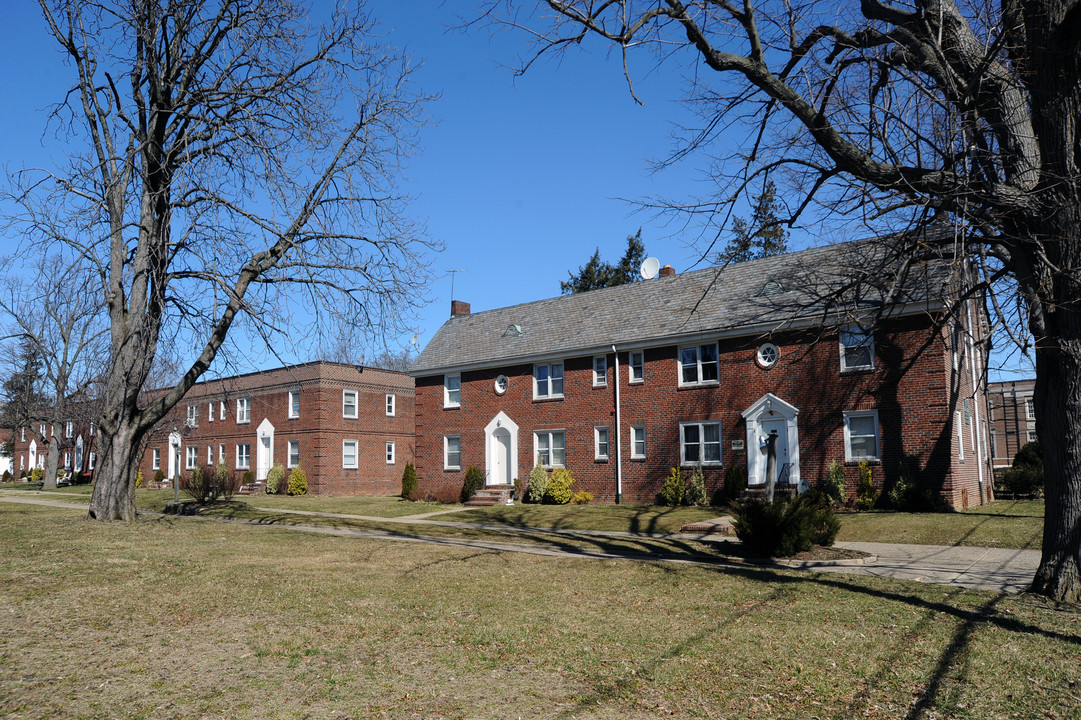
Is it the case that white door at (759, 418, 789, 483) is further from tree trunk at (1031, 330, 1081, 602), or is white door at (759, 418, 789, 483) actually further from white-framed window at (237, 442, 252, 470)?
white-framed window at (237, 442, 252, 470)

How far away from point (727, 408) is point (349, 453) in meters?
21.8

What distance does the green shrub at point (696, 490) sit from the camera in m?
23.7

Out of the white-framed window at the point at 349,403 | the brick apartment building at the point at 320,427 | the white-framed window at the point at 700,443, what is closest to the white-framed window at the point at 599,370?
the white-framed window at the point at 700,443

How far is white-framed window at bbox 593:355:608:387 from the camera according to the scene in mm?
27125

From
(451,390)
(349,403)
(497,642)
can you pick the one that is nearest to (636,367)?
(451,390)

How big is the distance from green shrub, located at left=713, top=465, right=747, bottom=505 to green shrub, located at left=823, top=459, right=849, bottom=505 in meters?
2.47

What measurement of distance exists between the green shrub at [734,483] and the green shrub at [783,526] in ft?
29.1

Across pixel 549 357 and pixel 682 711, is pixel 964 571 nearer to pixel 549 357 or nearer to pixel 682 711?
pixel 682 711

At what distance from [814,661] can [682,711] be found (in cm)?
195

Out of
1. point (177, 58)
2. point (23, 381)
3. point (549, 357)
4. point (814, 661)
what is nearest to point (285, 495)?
point (549, 357)

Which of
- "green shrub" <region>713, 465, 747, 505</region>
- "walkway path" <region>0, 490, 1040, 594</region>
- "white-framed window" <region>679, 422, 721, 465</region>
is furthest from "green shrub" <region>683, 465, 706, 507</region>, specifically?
"walkway path" <region>0, 490, 1040, 594</region>

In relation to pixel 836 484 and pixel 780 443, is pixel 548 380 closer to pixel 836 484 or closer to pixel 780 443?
pixel 780 443

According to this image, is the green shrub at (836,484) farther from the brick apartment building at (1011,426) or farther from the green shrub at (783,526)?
the brick apartment building at (1011,426)

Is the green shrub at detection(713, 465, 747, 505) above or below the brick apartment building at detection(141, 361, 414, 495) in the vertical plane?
below
